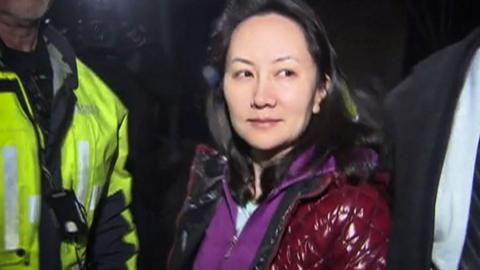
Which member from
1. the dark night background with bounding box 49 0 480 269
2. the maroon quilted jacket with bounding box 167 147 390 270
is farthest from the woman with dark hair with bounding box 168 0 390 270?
the dark night background with bounding box 49 0 480 269

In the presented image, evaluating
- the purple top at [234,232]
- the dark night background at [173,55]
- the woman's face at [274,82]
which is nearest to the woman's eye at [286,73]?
the woman's face at [274,82]

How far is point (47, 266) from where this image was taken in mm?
1170

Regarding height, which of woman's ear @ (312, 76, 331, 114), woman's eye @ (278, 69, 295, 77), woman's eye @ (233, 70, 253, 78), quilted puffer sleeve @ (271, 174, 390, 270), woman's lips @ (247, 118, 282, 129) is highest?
woman's eye @ (278, 69, 295, 77)

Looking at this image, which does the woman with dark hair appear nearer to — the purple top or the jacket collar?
the purple top

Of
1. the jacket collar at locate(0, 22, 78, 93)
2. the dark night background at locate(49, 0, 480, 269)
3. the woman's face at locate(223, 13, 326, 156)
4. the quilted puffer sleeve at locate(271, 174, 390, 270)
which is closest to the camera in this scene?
the quilted puffer sleeve at locate(271, 174, 390, 270)

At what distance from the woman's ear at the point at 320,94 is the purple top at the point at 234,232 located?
0.08 metres

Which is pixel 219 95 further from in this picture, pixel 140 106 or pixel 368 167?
pixel 368 167

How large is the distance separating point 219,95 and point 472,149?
1.66ft

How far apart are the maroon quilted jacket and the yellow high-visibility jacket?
0.41 metres

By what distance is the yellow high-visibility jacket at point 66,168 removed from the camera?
1.11m

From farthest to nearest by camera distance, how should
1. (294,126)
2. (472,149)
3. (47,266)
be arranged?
1. (47,266)
2. (294,126)
3. (472,149)

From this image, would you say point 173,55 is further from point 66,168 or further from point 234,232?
point 234,232

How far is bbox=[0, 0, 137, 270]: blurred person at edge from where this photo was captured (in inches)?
43.8

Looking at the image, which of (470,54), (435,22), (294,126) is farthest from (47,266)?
(435,22)
